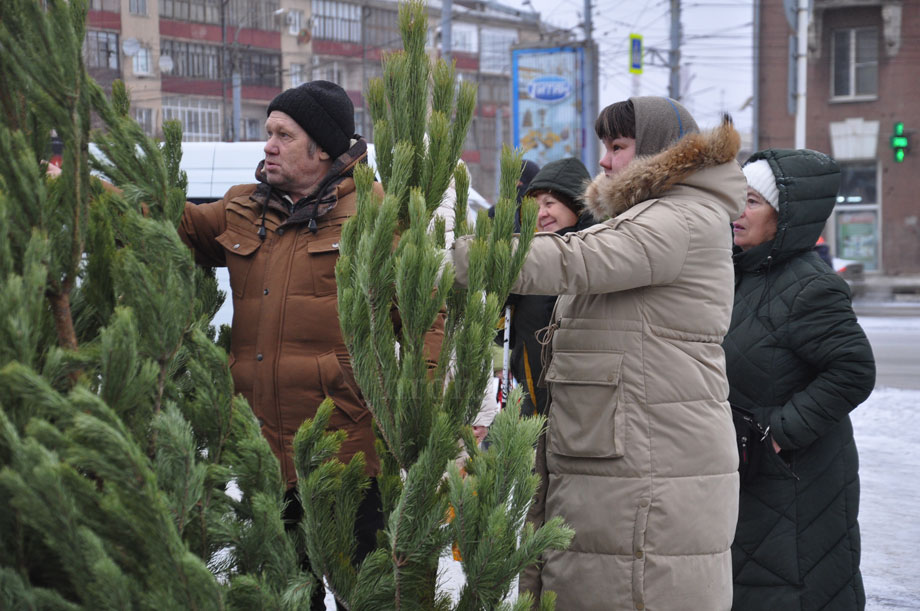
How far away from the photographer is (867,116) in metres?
26.9

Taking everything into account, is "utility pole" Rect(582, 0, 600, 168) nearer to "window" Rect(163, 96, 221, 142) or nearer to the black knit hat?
"window" Rect(163, 96, 221, 142)

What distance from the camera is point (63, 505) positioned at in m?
1.28

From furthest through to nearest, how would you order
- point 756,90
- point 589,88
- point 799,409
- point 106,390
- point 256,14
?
point 256,14
point 756,90
point 589,88
point 799,409
point 106,390

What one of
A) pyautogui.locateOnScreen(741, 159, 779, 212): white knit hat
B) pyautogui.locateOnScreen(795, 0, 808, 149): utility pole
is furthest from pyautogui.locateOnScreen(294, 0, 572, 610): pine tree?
pyautogui.locateOnScreen(795, 0, 808, 149): utility pole

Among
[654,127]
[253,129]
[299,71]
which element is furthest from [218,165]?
[299,71]

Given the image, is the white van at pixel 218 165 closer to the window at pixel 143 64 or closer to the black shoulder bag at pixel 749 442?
the black shoulder bag at pixel 749 442

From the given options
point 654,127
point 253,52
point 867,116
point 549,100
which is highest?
point 253,52

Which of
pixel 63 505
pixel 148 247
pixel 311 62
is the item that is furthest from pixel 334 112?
pixel 311 62

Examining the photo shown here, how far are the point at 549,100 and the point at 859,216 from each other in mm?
8849

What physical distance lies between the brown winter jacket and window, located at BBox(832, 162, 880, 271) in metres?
26.6

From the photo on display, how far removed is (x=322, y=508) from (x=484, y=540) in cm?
32

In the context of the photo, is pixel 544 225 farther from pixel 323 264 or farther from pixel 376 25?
pixel 376 25

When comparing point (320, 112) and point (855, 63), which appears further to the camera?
point (855, 63)

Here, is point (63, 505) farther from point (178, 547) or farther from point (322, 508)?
point (322, 508)
